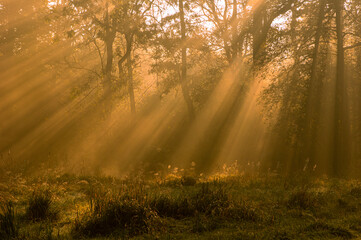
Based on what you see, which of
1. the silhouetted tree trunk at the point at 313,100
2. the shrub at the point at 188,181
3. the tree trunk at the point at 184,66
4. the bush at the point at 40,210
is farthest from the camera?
the tree trunk at the point at 184,66

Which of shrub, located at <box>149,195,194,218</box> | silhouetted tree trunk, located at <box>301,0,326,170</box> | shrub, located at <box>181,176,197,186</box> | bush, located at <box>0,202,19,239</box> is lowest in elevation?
shrub, located at <box>181,176,197,186</box>

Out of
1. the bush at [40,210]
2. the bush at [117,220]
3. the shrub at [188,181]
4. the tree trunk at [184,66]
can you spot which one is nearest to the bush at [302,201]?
the shrub at [188,181]

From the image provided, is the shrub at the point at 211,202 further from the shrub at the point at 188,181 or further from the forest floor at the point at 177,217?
the shrub at the point at 188,181

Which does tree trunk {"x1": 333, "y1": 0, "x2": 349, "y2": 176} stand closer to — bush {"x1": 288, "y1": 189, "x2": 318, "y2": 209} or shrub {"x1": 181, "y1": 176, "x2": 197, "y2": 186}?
bush {"x1": 288, "y1": 189, "x2": 318, "y2": 209}

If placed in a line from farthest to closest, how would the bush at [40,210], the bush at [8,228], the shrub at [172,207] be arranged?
1. the shrub at [172,207]
2. the bush at [40,210]
3. the bush at [8,228]

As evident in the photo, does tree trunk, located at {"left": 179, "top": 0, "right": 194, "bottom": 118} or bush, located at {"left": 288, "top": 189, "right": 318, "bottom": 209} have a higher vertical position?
tree trunk, located at {"left": 179, "top": 0, "right": 194, "bottom": 118}

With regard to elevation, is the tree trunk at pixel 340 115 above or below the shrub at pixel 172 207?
above

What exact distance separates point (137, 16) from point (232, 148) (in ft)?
36.2

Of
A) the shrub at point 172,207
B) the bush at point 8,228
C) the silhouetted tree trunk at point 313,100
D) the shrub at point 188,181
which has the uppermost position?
the silhouetted tree trunk at point 313,100

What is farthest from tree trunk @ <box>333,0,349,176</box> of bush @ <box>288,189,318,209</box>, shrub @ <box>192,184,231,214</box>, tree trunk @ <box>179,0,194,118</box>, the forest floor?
tree trunk @ <box>179,0,194,118</box>

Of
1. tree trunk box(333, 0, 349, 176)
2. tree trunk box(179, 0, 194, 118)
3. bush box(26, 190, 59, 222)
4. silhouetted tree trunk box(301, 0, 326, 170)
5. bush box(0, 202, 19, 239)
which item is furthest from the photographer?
tree trunk box(179, 0, 194, 118)

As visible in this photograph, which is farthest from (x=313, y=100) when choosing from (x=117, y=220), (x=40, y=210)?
(x=40, y=210)

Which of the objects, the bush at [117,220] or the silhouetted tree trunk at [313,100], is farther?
the silhouetted tree trunk at [313,100]

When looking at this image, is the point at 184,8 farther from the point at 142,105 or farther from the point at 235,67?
the point at 142,105
